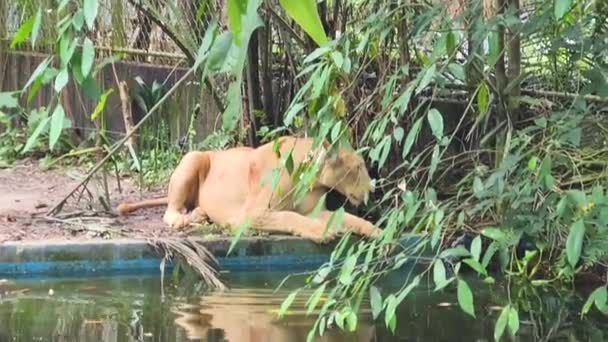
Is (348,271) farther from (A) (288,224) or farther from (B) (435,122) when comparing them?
(A) (288,224)

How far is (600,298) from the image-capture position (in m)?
3.28

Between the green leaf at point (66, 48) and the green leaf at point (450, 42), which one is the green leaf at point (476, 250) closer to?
the green leaf at point (450, 42)

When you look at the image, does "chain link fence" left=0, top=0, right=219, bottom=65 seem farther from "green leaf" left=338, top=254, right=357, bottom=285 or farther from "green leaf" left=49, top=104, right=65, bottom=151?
"green leaf" left=49, top=104, right=65, bottom=151

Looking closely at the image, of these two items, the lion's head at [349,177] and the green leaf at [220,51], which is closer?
the green leaf at [220,51]

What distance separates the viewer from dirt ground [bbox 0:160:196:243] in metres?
7.09

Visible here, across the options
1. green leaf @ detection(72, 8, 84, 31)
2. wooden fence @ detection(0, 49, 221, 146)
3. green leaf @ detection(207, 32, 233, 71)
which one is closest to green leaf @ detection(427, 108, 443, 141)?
green leaf @ detection(72, 8, 84, 31)

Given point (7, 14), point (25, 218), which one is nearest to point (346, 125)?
point (25, 218)

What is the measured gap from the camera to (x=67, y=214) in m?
7.50

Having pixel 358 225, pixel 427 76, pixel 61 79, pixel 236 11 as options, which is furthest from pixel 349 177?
pixel 236 11

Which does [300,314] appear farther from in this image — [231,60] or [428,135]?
[231,60]

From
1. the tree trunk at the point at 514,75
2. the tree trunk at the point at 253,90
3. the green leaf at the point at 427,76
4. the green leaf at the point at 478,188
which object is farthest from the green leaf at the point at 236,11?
the tree trunk at the point at 253,90

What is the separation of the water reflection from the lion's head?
1.10 metres

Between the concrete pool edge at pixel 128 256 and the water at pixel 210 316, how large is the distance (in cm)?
23

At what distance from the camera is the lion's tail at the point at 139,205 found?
773 cm
